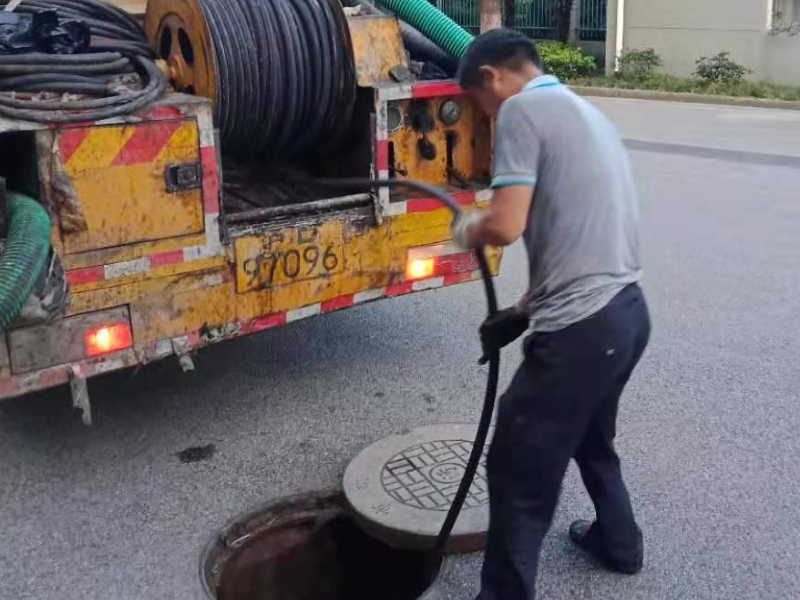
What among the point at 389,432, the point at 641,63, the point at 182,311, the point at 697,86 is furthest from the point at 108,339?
the point at 641,63

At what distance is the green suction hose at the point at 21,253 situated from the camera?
3012 millimetres

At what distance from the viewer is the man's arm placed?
8.48 ft

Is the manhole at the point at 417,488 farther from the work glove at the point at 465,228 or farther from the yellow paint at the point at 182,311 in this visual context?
the work glove at the point at 465,228

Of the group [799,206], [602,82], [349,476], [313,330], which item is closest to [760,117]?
[602,82]

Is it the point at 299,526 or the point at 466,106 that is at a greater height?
the point at 466,106

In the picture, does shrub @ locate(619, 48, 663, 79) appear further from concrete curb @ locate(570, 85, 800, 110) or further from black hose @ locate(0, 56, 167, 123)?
black hose @ locate(0, 56, 167, 123)

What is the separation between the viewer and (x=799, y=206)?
824 centimetres

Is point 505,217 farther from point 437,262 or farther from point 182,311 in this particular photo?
point 437,262

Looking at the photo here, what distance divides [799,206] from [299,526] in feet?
19.8

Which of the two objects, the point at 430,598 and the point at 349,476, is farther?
the point at 349,476

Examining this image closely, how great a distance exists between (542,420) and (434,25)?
2.71 metres

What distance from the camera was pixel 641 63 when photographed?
18.8 metres

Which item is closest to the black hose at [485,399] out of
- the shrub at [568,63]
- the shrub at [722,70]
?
the shrub at [722,70]

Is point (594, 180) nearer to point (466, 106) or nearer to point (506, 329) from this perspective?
point (506, 329)
